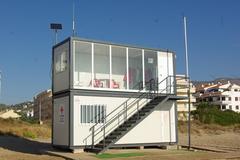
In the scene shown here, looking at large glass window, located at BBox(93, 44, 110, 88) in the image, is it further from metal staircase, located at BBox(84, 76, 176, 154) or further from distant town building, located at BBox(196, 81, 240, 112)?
distant town building, located at BBox(196, 81, 240, 112)

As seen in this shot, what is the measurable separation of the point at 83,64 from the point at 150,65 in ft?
15.2

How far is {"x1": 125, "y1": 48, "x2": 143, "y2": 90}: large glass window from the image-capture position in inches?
987

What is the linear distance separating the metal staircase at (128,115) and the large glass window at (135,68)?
49 centimetres

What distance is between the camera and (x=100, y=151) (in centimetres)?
2147

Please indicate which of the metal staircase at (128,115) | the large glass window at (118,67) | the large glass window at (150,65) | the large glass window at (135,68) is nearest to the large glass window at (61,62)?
the large glass window at (118,67)

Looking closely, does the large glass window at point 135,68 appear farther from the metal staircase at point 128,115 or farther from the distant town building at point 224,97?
the distant town building at point 224,97

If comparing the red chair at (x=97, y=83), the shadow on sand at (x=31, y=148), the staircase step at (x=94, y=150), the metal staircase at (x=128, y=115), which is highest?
the red chair at (x=97, y=83)

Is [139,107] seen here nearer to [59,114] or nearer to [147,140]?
[147,140]

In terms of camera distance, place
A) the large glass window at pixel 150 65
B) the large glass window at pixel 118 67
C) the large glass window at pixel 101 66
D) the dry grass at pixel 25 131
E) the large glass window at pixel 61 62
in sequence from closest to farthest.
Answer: the large glass window at pixel 61 62, the large glass window at pixel 101 66, the large glass window at pixel 118 67, the large glass window at pixel 150 65, the dry grass at pixel 25 131

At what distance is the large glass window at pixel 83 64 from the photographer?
23094 millimetres

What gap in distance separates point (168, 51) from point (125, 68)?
11.0 feet

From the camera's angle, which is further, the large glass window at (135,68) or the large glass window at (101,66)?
the large glass window at (135,68)

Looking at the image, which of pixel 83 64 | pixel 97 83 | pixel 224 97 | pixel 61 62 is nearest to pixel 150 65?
pixel 97 83

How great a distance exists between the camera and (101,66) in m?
24.3
